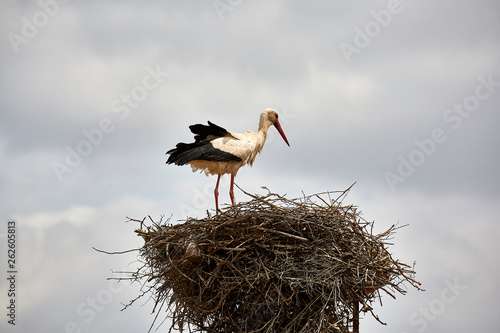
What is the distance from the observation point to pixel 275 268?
22.5 feet

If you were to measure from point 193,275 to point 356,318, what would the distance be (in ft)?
6.15

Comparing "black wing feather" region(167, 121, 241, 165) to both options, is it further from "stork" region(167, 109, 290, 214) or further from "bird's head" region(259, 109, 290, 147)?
"bird's head" region(259, 109, 290, 147)

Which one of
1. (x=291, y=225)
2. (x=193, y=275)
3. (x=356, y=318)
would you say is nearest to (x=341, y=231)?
(x=291, y=225)

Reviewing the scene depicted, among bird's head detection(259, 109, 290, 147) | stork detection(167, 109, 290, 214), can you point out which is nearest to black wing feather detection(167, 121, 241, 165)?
stork detection(167, 109, 290, 214)

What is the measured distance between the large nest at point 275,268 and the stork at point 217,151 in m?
1.33

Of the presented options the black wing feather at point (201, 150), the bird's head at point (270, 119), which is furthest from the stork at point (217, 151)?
the bird's head at point (270, 119)

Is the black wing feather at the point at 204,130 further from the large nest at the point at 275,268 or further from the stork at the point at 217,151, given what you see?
the large nest at the point at 275,268

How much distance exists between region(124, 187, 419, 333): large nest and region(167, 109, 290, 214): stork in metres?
1.33

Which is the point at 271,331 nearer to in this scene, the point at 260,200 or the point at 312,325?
the point at 312,325

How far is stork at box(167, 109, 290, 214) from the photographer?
8500 mm

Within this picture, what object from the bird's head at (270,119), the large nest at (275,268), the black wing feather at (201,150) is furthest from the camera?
the bird's head at (270,119)

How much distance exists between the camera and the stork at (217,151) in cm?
850

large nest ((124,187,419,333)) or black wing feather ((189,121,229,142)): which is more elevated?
black wing feather ((189,121,229,142))

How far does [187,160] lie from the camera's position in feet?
27.5
